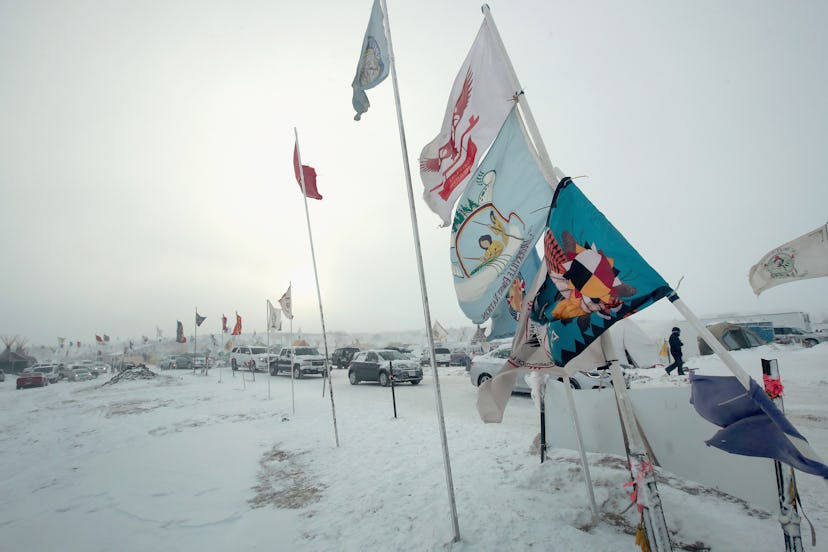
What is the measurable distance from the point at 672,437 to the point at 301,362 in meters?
21.1

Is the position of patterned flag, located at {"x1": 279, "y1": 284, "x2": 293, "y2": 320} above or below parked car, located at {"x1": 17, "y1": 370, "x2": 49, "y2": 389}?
above

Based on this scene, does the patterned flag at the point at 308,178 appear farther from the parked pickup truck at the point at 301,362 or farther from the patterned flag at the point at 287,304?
the parked pickup truck at the point at 301,362

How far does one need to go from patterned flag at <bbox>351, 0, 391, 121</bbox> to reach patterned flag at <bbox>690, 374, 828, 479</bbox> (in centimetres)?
468

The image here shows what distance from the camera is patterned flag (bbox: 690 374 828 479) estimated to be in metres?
1.72

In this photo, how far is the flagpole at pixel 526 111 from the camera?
2.80 m

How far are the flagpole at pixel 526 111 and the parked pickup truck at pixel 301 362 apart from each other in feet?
65.9

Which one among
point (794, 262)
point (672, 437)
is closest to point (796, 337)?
point (794, 262)

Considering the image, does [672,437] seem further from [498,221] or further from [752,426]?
[498,221]

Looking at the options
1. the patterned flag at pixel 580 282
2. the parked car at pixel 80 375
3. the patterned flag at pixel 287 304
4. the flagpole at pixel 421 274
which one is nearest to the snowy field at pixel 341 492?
the flagpole at pixel 421 274

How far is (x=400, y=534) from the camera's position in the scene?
3.65 metres

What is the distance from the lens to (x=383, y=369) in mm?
17906

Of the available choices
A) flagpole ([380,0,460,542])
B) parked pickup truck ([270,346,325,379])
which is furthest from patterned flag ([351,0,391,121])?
parked pickup truck ([270,346,325,379])

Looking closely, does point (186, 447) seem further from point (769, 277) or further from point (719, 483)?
point (769, 277)

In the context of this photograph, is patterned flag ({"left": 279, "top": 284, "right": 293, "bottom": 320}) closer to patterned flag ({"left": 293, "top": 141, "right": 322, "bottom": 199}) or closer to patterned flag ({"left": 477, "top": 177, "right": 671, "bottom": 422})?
patterned flag ({"left": 293, "top": 141, "right": 322, "bottom": 199})
